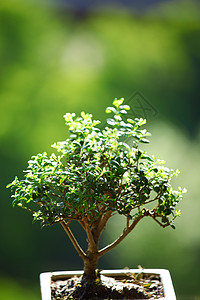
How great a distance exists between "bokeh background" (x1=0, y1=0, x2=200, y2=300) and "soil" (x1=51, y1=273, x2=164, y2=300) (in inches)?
41.5

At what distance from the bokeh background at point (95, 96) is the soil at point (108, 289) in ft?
3.46

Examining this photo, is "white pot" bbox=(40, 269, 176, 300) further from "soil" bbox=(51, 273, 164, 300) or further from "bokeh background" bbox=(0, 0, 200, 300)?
"bokeh background" bbox=(0, 0, 200, 300)

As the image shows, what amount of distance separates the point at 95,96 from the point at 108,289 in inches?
55.5

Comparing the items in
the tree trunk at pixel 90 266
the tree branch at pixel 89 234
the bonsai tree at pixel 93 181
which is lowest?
the tree trunk at pixel 90 266

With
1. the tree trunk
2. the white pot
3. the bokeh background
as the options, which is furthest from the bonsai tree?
the bokeh background

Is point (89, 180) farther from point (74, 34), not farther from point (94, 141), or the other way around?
point (74, 34)

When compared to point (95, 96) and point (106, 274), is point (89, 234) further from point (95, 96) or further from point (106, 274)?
point (95, 96)

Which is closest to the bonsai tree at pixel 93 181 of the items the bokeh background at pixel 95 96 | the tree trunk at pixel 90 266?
the tree trunk at pixel 90 266

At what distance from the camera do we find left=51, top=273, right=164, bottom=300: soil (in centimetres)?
155

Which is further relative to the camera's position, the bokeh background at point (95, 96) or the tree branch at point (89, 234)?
the bokeh background at point (95, 96)

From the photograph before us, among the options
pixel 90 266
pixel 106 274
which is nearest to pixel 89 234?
pixel 90 266

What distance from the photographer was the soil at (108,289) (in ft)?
5.08

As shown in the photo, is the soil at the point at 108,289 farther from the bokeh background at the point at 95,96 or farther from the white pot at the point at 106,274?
the bokeh background at the point at 95,96

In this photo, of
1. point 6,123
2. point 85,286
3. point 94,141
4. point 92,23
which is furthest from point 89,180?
point 92,23
